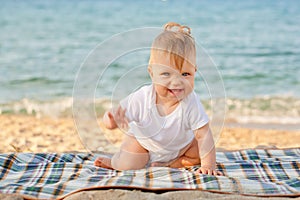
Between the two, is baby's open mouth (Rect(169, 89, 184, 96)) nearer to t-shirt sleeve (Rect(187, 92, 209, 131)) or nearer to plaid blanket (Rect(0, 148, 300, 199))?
t-shirt sleeve (Rect(187, 92, 209, 131))

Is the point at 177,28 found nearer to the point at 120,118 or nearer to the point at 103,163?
the point at 120,118

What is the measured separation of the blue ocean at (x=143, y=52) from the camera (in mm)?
5785

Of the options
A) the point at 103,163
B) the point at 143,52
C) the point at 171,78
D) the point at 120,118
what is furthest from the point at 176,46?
the point at 103,163

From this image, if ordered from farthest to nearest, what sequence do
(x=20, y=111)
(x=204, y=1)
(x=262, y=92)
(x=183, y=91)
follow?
(x=204, y=1), (x=262, y=92), (x=20, y=111), (x=183, y=91)

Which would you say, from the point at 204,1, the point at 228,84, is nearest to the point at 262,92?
the point at 228,84

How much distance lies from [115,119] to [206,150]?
43cm

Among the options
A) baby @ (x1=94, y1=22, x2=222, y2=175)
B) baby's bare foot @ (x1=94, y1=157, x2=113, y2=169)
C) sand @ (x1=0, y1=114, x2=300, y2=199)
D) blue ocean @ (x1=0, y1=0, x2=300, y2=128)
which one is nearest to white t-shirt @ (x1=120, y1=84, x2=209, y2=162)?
baby @ (x1=94, y1=22, x2=222, y2=175)

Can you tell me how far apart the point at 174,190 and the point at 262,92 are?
4779 millimetres

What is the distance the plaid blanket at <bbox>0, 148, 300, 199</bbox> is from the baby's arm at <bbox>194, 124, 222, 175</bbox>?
0.07 meters

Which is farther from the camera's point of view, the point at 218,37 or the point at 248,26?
the point at 248,26

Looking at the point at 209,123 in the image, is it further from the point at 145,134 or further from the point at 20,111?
the point at 20,111

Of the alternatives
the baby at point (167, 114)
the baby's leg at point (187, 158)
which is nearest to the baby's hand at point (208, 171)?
the baby at point (167, 114)

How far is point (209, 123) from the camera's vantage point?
2.19 m

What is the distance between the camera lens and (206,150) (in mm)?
2145
